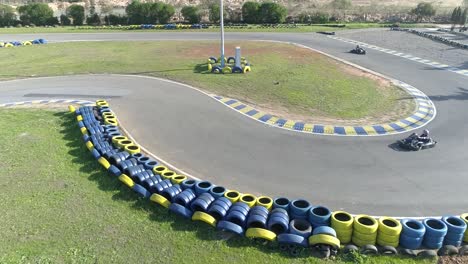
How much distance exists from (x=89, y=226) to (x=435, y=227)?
10.7m

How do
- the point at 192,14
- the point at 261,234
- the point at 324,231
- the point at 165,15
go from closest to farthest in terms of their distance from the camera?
the point at 324,231 → the point at 261,234 → the point at 192,14 → the point at 165,15

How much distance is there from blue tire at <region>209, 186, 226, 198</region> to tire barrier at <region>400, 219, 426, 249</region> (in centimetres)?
578

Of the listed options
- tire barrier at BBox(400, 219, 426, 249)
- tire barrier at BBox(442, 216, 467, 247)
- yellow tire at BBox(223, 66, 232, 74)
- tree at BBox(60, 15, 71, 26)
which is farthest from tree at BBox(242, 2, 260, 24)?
tire barrier at BBox(400, 219, 426, 249)

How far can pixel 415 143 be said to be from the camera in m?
16.6

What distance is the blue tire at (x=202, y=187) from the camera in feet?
41.4

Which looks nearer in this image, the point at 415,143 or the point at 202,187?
the point at 202,187

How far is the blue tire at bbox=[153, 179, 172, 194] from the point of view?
12.7 metres

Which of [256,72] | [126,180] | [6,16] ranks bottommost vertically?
[126,180]

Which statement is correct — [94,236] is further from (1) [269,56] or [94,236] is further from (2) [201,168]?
(1) [269,56]

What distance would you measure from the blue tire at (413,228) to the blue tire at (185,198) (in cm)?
670

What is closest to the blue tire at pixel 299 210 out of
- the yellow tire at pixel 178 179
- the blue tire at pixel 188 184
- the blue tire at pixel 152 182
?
the blue tire at pixel 188 184

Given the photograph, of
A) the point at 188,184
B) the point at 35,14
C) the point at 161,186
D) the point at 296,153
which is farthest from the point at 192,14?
the point at 161,186

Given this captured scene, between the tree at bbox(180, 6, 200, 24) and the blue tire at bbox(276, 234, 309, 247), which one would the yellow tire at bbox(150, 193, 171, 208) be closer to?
the blue tire at bbox(276, 234, 309, 247)

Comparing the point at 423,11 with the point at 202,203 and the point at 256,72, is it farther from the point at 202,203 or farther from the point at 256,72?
the point at 202,203
